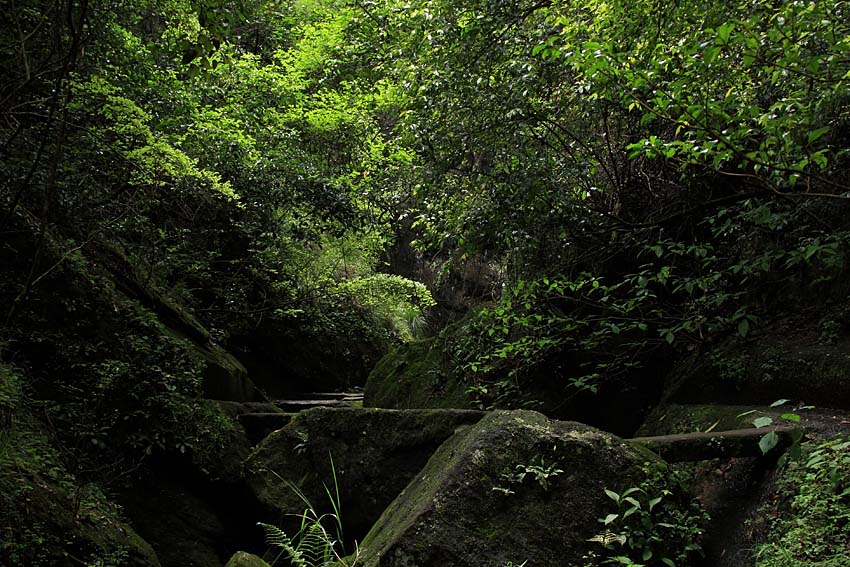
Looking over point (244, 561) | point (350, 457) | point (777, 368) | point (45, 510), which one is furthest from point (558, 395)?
point (45, 510)

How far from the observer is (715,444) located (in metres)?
3.36

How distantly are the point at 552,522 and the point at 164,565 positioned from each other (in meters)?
4.11

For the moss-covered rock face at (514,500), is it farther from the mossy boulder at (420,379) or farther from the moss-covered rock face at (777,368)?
the mossy boulder at (420,379)

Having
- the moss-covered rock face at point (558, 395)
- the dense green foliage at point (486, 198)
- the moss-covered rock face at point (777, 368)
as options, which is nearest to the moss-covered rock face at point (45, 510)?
the dense green foliage at point (486, 198)

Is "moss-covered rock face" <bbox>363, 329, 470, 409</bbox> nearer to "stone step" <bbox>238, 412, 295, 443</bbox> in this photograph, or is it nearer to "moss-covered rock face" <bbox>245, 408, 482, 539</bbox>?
"stone step" <bbox>238, 412, 295, 443</bbox>

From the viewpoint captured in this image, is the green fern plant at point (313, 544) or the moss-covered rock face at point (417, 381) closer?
the green fern plant at point (313, 544)

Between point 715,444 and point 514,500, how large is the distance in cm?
125

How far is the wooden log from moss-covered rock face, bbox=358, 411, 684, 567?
193 mm

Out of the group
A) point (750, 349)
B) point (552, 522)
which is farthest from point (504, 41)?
point (552, 522)

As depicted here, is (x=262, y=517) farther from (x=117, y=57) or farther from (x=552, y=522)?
(x=117, y=57)

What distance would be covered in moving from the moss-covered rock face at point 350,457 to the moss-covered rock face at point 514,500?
1.36 metres

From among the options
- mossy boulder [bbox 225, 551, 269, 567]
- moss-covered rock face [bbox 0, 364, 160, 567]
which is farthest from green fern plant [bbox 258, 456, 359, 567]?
moss-covered rock face [bbox 0, 364, 160, 567]

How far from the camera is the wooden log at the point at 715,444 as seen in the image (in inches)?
128

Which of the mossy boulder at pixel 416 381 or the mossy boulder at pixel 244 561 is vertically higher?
the mossy boulder at pixel 416 381
